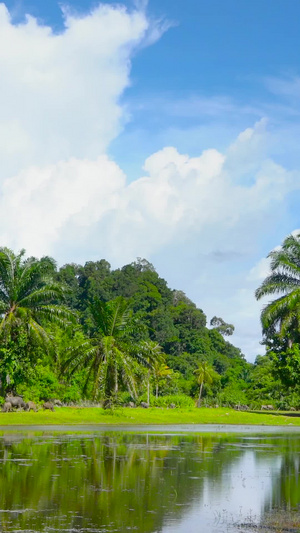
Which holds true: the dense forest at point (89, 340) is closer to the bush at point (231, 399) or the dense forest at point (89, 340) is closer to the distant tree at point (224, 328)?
the bush at point (231, 399)

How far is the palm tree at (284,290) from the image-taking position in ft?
161

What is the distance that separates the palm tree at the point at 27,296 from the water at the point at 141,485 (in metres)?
15.1

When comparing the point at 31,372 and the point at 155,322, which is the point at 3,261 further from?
the point at 155,322

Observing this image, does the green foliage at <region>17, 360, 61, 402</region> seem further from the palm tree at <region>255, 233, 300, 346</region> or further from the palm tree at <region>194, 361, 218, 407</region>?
the palm tree at <region>194, 361, 218, 407</region>

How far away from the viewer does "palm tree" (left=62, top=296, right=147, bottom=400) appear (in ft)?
137

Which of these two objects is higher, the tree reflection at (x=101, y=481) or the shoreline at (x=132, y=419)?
the shoreline at (x=132, y=419)

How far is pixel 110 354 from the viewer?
42.3m

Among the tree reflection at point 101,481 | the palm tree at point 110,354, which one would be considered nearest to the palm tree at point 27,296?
the palm tree at point 110,354

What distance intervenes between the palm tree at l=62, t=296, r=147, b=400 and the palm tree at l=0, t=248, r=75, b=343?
2.23 meters

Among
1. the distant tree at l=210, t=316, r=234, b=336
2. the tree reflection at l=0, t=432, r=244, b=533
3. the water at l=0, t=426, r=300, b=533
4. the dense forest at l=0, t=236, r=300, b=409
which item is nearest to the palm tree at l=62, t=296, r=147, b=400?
the dense forest at l=0, t=236, r=300, b=409

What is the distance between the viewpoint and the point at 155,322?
132250 millimetres

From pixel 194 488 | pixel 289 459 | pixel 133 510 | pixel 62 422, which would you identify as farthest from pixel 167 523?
pixel 62 422

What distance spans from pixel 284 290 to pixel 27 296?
20.5 meters

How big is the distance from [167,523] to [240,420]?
37.5m
